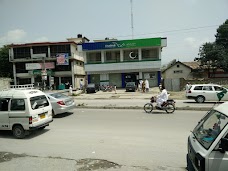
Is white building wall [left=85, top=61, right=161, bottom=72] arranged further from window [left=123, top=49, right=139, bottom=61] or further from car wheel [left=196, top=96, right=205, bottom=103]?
car wheel [left=196, top=96, right=205, bottom=103]

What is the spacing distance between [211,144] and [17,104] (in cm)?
752

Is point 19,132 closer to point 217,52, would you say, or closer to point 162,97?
point 162,97

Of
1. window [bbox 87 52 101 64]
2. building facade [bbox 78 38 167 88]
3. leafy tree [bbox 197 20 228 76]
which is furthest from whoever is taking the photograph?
leafy tree [bbox 197 20 228 76]

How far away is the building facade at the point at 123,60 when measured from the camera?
137 feet

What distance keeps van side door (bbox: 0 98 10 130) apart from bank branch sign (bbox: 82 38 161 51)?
33889mm

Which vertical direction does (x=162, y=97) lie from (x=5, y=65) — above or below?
below

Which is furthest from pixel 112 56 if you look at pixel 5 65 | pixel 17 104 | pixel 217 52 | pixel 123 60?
pixel 17 104

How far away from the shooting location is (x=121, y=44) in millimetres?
42188

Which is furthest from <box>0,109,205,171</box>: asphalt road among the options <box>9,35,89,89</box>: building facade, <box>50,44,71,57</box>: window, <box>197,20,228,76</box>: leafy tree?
<box>197,20,228,76</box>: leafy tree

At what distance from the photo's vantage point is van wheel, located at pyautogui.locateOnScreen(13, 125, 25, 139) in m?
9.20

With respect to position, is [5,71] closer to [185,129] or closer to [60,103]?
[60,103]

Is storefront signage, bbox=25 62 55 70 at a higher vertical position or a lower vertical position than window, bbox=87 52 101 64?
lower

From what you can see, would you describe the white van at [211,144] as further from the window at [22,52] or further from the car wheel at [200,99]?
the window at [22,52]

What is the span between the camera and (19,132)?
9.23 meters
